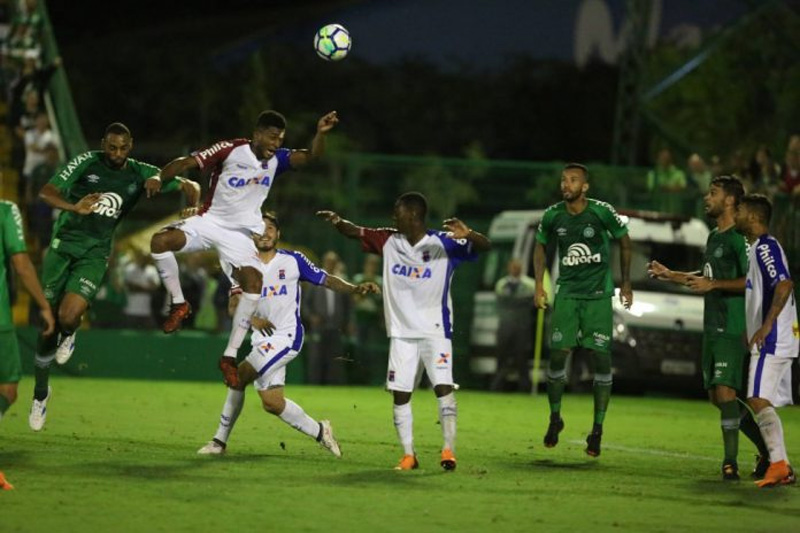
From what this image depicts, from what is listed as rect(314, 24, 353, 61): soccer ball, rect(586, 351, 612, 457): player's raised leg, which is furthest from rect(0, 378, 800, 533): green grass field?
rect(314, 24, 353, 61): soccer ball

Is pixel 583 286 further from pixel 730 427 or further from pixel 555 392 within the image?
→ pixel 730 427

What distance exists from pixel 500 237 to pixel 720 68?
22441mm

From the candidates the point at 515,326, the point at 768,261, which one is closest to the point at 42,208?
the point at 515,326

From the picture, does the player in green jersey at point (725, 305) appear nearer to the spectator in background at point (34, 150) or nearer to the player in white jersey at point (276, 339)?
the player in white jersey at point (276, 339)

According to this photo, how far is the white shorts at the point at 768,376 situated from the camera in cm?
1213

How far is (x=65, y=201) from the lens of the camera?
14.4 m

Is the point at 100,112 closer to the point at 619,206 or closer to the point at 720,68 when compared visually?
the point at 720,68

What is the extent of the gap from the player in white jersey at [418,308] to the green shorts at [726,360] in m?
1.98

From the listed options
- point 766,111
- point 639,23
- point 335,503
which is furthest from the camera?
point 766,111

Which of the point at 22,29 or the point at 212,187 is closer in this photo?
the point at 212,187

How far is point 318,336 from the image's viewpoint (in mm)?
24844

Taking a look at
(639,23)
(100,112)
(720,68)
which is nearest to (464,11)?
(100,112)

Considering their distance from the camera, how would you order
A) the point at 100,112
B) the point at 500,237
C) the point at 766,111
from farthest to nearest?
1. the point at 100,112
2. the point at 766,111
3. the point at 500,237

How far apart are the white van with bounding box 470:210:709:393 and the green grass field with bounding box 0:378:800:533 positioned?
407cm
